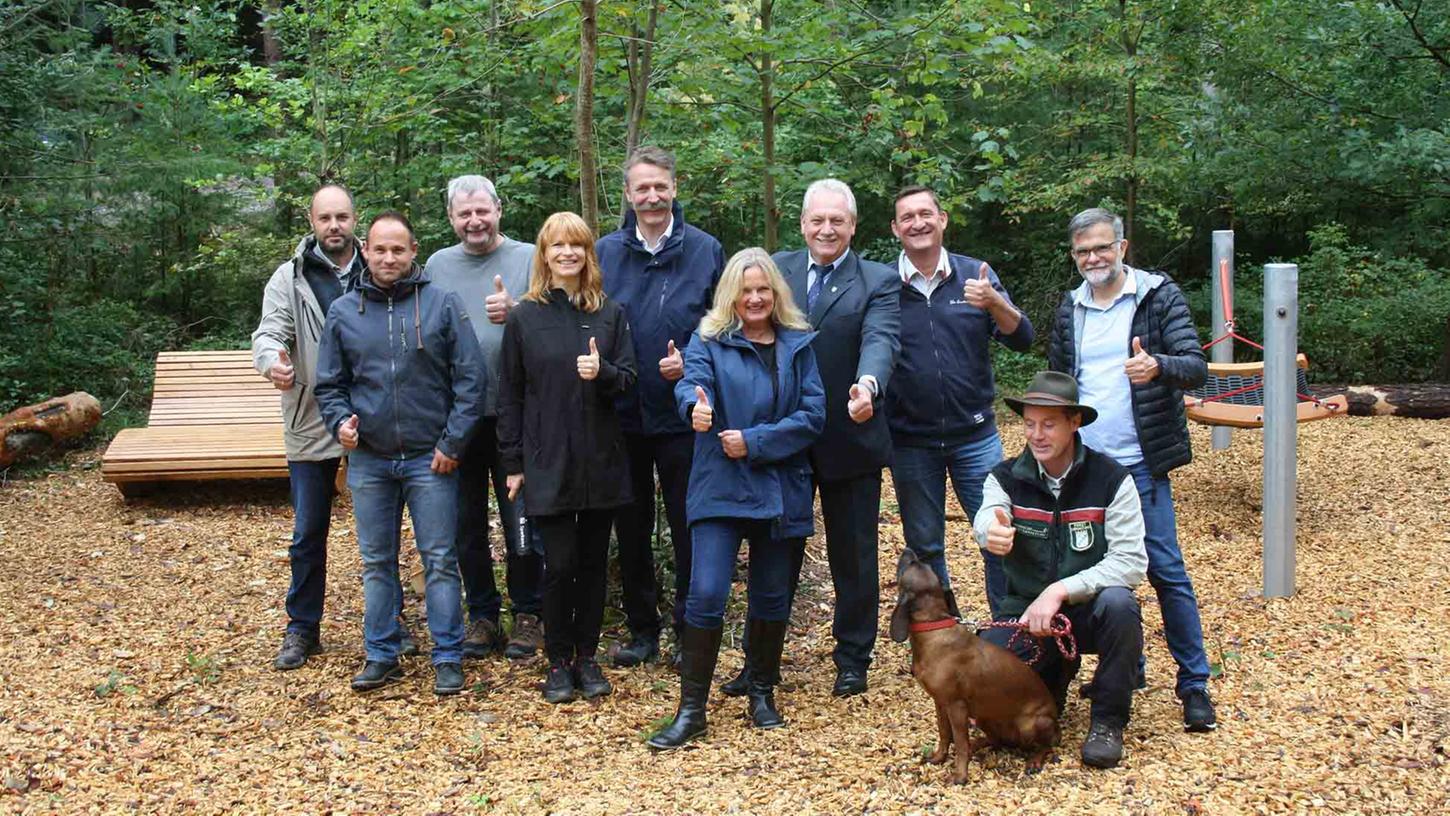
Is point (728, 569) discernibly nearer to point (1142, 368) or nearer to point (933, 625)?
point (933, 625)

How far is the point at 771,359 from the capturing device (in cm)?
400

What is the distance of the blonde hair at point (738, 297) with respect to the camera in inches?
155

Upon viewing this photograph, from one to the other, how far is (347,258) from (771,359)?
1877mm

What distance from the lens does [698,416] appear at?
3.76 metres

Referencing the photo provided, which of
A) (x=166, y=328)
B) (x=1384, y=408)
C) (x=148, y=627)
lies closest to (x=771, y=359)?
(x=148, y=627)

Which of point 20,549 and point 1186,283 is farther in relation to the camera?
point 1186,283

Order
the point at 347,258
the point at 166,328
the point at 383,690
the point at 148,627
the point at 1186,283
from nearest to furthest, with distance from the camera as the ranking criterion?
1. the point at 383,690
2. the point at 347,258
3. the point at 148,627
4. the point at 166,328
5. the point at 1186,283

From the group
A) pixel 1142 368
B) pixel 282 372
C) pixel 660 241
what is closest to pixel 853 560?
pixel 1142 368

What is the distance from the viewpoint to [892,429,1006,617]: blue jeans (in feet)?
14.4

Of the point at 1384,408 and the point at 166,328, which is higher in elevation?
the point at 166,328

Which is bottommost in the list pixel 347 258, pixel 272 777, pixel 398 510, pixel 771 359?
pixel 272 777

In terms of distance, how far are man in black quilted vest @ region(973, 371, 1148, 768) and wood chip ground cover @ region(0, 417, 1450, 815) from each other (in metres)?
0.28

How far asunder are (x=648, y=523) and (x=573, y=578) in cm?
44

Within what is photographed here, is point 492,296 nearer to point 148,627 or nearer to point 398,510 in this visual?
point 398,510
